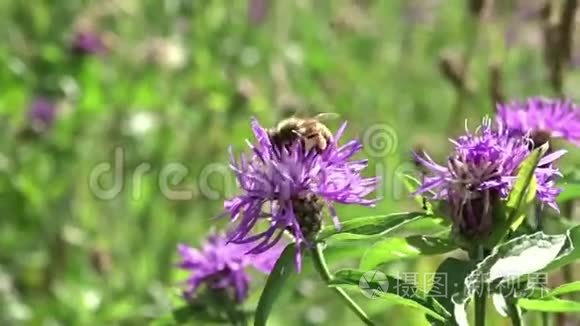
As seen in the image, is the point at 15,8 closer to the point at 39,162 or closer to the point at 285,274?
the point at 39,162

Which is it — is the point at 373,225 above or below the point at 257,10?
below

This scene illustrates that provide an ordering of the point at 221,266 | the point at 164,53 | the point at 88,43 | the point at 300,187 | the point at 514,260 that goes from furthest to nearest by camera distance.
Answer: the point at 164,53
the point at 88,43
the point at 221,266
the point at 300,187
the point at 514,260

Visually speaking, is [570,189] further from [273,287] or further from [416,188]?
[273,287]

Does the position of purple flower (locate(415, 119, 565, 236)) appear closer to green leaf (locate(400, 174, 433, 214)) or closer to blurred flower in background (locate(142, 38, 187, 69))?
green leaf (locate(400, 174, 433, 214))

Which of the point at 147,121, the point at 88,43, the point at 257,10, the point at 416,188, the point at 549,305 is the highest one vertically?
the point at 257,10

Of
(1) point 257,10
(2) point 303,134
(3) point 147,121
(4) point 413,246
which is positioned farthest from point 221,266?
(1) point 257,10

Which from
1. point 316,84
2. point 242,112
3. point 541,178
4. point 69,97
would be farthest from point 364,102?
point 541,178
